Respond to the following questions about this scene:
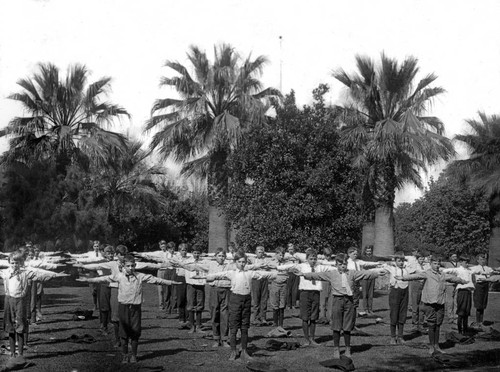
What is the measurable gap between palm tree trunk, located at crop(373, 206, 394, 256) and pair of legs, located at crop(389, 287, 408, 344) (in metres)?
15.1

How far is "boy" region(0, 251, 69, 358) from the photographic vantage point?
13219 millimetres

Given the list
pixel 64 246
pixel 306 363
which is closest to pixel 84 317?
pixel 306 363

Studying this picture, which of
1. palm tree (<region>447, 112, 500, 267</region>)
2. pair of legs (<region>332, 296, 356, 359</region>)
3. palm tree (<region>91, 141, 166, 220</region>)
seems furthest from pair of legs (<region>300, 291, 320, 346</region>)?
palm tree (<region>91, 141, 166, 220</region>)

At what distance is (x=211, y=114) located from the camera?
30.0 meters

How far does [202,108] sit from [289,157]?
21.4ft

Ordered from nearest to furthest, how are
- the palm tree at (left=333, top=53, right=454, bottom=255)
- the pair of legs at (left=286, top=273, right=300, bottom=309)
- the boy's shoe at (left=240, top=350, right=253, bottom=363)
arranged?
the boy's shoe at (left=240, top=350, right=253, bottom=363)
the pair of legs at (left=286, top=273, right=300, bottom=309)
the palm tree at (left=333, top=53, right=454, bottom=255)

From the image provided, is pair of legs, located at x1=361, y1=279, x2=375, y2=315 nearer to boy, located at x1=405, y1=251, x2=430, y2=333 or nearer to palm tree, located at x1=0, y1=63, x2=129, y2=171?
boy, located at x1=405, y1=251, x2=430, y2=333

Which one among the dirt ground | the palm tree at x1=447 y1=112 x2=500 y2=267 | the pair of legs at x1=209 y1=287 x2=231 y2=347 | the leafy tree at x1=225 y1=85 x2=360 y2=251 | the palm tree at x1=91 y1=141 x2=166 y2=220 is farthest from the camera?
the palm tree at x1=91 y1=141 x2=166 y2=220

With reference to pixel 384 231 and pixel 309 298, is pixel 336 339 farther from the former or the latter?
pixel 384 231

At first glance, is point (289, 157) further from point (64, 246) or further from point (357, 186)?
point (64, 246)

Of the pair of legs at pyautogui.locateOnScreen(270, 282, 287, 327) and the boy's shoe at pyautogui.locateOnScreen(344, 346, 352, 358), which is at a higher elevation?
the pair of legs at pyautogui.locateOnScreen(270, 282, 287, 327)

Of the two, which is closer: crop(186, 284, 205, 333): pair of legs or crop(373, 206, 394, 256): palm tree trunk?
crop(186, 284, 205, 333): pair of legs

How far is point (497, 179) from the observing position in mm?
33375

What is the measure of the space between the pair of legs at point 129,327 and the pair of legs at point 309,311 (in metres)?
4.05
